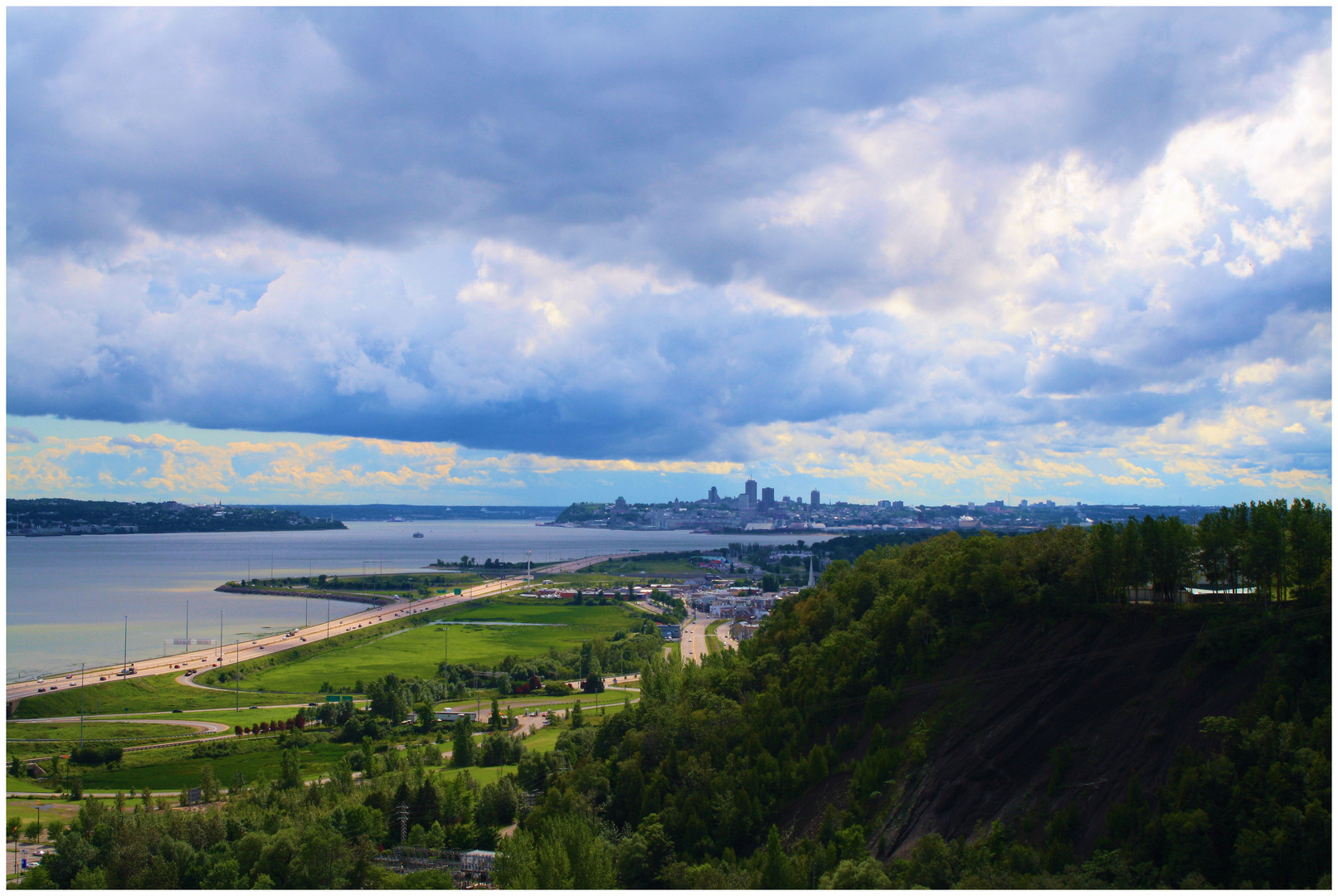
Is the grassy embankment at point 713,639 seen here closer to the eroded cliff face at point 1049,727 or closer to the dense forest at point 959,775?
the dense forest at point 959,775

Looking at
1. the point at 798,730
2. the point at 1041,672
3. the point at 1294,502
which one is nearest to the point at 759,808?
the point at 798,730

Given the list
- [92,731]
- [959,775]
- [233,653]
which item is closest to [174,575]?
[233,653]

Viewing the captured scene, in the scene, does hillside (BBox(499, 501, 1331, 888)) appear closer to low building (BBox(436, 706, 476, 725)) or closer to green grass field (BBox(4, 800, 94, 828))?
low building (BBox(436, 706, 476, 725))

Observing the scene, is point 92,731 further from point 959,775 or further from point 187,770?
point 959,775

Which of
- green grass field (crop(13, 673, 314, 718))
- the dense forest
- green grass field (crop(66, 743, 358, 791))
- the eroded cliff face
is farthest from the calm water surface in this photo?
the eroded cliff face

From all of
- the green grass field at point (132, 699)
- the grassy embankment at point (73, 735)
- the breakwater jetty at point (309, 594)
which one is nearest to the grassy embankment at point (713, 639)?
the green grass field at point (132, 699)
